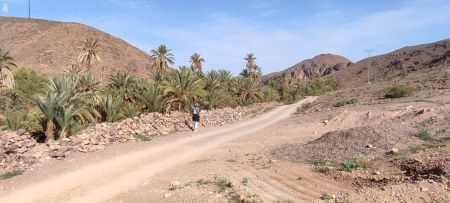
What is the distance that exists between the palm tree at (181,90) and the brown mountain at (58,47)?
165 ft

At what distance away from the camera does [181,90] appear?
83.7ft

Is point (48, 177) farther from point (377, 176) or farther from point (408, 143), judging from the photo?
point (408, 143)

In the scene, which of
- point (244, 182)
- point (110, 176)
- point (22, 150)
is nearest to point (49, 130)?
point (22, 150)

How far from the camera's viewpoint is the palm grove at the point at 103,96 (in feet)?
51.5

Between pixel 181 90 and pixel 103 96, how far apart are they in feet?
15.2

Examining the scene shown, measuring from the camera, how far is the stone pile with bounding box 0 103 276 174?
12102 mm

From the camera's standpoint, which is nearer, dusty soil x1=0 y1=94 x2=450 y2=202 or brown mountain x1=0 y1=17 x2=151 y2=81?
dusty soil x1=0 y1=94 x2=450 y2=202

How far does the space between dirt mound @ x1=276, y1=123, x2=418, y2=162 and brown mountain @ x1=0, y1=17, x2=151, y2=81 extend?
64747 millimetres

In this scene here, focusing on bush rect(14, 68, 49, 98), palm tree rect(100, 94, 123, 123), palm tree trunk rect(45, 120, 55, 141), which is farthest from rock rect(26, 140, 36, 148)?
bush rect(14, 68, 49, 98)

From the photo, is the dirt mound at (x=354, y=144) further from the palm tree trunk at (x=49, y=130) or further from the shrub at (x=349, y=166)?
the palm tree trunk at (x=49, y=130)

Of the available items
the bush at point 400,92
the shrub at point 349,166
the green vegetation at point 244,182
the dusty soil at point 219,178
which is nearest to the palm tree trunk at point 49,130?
the dusty soil at point 219,178

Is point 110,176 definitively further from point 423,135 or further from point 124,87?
point 124,87

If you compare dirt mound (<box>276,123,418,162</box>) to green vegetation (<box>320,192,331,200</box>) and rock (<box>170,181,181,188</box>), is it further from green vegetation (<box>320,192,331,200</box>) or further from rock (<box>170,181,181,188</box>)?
rock (<box>170,181,181,188</box>)

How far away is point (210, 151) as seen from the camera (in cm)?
1444
